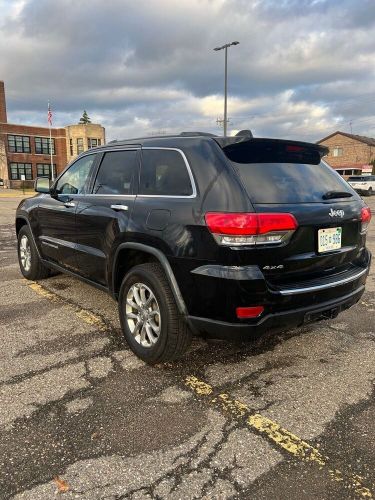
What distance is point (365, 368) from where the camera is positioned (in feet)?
11.4

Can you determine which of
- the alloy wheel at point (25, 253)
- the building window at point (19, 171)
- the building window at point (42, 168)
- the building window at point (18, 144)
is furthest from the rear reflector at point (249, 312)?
the building window at point (42, 168)

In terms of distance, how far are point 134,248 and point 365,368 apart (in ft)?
6.92

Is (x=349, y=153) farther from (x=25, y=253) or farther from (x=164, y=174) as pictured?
(x=164, y=174)

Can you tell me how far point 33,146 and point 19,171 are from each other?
4.16 m

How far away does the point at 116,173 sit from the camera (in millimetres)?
4047

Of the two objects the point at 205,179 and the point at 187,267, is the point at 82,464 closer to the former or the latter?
the point at 187,267

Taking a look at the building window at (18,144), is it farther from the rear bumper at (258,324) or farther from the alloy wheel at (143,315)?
the rear bumper at (258,324)

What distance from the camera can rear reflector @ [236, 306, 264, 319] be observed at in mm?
2842

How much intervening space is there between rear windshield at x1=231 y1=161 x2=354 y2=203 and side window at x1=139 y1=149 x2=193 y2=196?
43 centimetres

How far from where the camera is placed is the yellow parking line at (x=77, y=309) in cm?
444

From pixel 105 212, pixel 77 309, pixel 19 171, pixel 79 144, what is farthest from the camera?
pixel 79 144

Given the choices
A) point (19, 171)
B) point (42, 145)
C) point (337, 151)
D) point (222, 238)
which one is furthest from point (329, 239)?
point (337, 151)

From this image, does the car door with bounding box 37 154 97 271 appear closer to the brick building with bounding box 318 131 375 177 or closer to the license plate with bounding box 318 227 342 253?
the license plate with bounding box 318 227 342 253

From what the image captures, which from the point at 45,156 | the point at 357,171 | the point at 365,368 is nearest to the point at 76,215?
the point at 365,368
